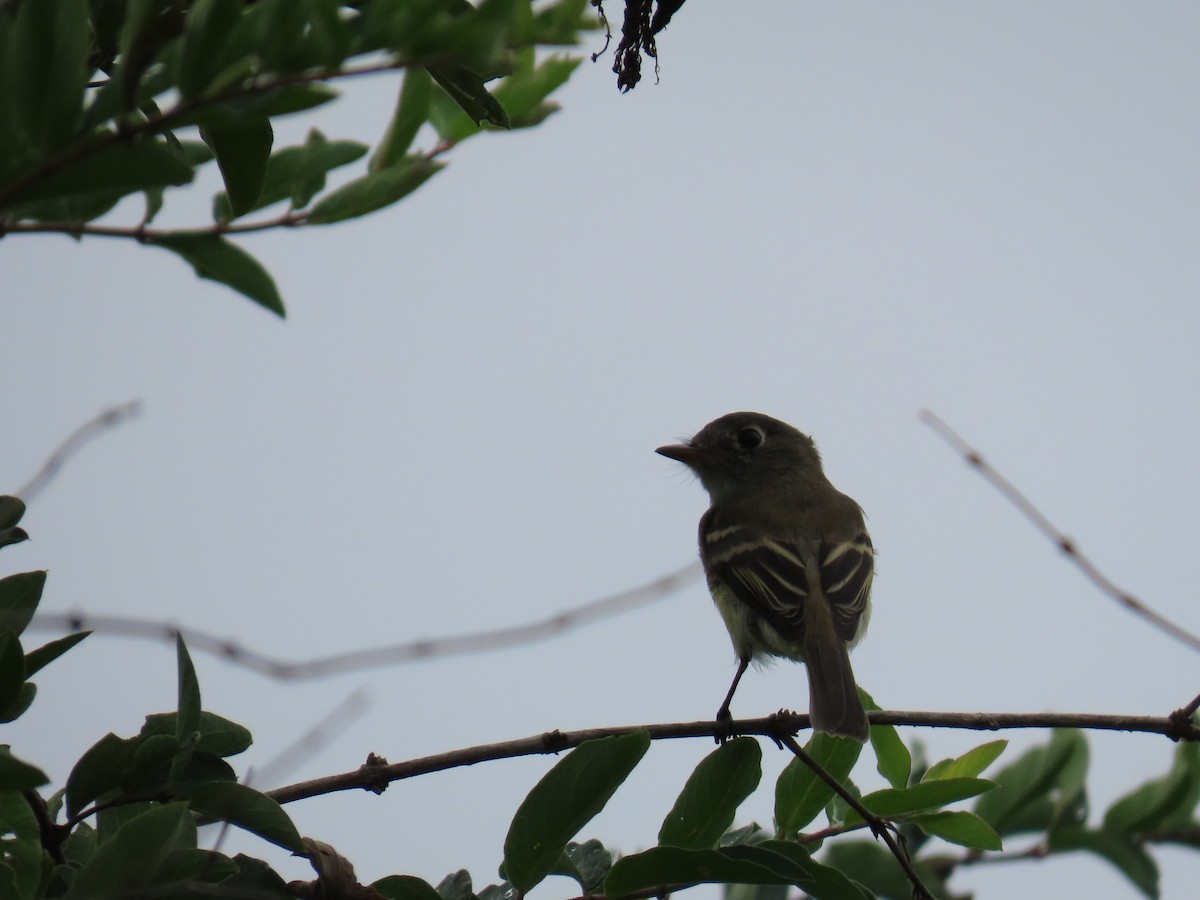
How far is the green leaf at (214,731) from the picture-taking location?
2.34 meters

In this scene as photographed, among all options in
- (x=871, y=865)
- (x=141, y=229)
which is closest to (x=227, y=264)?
(x=141, y=229)

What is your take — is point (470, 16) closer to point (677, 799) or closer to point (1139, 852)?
point (677, 799)

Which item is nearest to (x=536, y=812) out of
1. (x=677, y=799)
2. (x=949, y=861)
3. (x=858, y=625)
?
(x=677, y=799)

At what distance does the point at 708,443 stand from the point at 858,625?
1.85 metres

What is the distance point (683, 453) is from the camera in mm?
6926

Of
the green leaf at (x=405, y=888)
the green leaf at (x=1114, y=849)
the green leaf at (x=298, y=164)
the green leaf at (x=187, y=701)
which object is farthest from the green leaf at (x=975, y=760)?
the green leaf at (x=298, y=164)

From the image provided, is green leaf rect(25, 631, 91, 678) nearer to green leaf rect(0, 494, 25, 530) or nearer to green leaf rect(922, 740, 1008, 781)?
green leaf rect(0, 494, 25, 530)

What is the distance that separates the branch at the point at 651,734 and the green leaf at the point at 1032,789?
2.46 feet

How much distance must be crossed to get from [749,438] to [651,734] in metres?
4.42

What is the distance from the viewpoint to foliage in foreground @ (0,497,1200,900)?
2021mm

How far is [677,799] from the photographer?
8.63 ft

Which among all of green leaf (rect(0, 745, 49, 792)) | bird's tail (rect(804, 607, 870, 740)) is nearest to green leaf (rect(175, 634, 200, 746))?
green leaf (rect(0, 745, 49, 792))

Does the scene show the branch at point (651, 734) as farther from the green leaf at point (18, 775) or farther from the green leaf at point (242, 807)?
the green leaf at point (18, 775)

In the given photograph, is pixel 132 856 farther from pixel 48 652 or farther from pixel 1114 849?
pixel 1114 849
